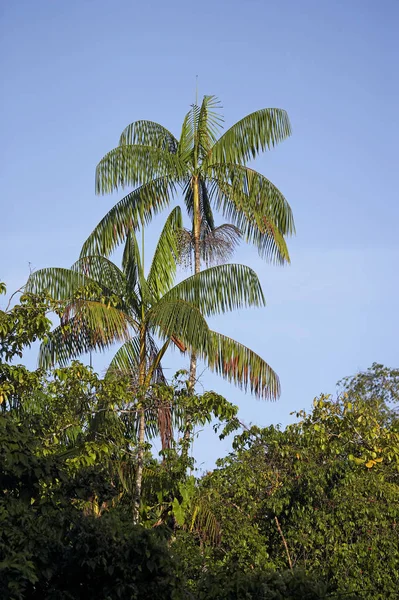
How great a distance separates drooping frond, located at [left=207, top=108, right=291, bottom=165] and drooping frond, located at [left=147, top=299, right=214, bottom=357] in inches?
171

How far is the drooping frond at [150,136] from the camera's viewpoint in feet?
61.1

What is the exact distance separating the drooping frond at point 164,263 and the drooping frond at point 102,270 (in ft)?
1.80

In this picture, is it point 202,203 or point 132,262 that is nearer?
point 132,262

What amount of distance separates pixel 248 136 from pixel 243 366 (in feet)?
16.8

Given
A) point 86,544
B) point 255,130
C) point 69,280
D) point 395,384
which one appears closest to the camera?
point 86,544

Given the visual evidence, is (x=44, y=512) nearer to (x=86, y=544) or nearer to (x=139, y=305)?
(x=86, y=544)

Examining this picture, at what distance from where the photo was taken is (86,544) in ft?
26.0

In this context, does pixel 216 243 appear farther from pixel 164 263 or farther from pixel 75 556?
pixel 75 556

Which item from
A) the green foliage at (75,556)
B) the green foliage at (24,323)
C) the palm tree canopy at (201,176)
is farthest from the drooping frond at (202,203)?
the green foliage at (75,556)

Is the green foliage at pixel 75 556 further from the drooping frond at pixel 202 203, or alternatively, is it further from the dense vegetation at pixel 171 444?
the drooping frond at pixel 202 203

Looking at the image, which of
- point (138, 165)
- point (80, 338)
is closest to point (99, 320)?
point (80, 338)

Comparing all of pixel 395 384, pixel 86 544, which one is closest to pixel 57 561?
pixel 86 544

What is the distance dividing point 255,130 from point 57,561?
466 inches

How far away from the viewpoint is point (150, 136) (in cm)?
1866
